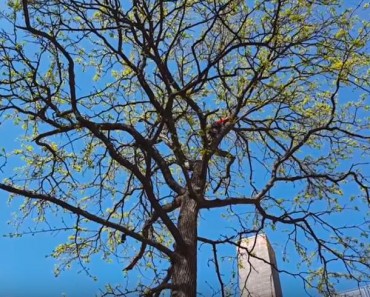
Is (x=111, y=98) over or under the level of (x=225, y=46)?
under

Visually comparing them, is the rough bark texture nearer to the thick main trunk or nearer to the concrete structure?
the thick main trunk

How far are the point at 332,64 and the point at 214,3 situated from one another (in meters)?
1.58

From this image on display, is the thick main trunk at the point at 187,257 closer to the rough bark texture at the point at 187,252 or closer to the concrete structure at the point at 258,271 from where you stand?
the rough bark texture at the point at 187,252

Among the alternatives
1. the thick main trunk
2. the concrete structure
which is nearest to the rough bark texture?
the thick main trunk

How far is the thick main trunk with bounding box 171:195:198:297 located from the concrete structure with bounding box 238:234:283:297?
104 centimetres

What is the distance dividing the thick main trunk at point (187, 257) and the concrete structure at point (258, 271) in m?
1.04

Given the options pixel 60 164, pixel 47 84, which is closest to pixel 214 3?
pixel 47 84

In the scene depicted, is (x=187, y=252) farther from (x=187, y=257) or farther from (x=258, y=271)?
(x=258, y=271)

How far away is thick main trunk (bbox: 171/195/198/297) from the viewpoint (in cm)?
392

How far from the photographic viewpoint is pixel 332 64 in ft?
16.6

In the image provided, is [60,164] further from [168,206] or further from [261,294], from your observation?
[261,294]

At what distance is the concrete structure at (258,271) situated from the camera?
5.33 metres

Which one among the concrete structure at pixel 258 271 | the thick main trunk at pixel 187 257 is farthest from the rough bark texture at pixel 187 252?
the concrete structure at pixel 258 271

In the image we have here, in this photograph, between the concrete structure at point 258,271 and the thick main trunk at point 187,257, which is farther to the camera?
the concrete structure at point 258,271
